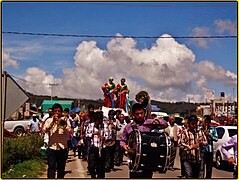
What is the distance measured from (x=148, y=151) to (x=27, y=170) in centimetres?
600

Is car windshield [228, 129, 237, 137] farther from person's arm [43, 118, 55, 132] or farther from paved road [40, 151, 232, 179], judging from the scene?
person's arm [43, 118, 55, 132]

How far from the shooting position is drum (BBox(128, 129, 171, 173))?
26.1ft

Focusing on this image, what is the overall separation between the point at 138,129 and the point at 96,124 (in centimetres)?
343

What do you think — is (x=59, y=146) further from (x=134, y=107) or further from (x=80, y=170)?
(x=80, y=170)

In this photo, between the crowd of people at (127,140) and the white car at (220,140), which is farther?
the white car at (220,140)

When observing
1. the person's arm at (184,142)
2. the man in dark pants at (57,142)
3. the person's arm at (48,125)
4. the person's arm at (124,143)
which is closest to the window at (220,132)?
the person's arm at (184,142)

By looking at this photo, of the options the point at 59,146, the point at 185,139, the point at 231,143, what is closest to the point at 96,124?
the point at 59,146

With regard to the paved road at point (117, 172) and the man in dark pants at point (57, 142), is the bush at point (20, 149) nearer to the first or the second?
the paved road at point (117, 172)

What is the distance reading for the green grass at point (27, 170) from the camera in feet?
39.2

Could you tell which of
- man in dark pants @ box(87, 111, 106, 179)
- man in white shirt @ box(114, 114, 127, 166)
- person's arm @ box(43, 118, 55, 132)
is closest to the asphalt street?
man in white shirt @ box(114, 114, 127, 166)

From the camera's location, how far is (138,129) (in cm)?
813

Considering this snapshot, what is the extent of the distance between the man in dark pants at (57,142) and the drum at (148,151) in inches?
95.9

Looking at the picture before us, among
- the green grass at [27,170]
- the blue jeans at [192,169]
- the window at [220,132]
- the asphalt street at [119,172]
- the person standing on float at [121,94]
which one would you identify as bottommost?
the asphalt street at [119,172]

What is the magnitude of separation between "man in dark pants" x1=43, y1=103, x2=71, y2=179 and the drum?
244 centimetres
